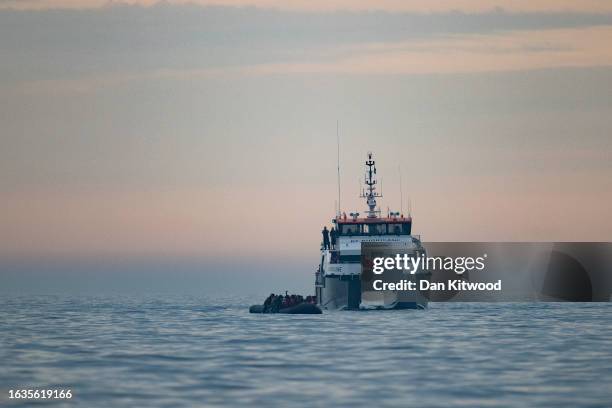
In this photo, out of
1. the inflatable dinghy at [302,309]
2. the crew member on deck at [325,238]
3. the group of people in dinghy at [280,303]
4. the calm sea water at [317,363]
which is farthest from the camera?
the crew member on deck at [325,238]

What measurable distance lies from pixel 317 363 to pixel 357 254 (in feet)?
187

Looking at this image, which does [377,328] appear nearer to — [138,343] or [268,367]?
[138,343]

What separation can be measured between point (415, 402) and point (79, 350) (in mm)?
29469

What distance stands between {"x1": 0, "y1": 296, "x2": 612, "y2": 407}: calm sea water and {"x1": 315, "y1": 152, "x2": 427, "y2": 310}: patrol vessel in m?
19.5

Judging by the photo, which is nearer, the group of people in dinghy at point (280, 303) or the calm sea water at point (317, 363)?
the calm sea water at point (317, 363)

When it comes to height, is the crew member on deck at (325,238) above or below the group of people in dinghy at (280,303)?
above

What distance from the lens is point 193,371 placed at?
54.6 m

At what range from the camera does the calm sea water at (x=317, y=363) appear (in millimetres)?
45625

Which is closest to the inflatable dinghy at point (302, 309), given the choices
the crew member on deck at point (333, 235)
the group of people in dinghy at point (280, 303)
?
the group of people in dinghy at point (280, 303)

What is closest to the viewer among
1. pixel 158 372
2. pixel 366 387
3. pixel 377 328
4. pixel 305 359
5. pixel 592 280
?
pixel 366 387

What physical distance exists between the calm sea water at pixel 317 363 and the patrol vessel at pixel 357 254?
63.9ft

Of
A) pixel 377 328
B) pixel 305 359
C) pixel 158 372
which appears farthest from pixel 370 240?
pixel 158 372

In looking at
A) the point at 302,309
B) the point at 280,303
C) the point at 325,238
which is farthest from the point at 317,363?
the point at 325,238

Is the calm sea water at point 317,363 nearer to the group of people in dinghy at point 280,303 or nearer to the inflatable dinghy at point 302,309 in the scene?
the inflatable dinghy at point 302,309
